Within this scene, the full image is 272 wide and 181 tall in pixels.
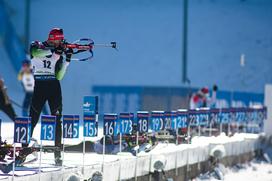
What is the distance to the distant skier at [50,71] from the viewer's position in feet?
39.5

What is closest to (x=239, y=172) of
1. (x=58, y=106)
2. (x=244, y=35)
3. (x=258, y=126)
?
(x=258, y=126)

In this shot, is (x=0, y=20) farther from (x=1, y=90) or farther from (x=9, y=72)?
(x=1, y=90)

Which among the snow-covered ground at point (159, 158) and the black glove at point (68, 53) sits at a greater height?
the black glove at point (68, 53)

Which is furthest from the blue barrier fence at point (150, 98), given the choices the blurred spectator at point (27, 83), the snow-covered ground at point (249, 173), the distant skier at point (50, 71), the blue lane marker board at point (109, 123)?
the distant skier at point (50, 71)

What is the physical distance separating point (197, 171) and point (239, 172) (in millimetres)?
2319

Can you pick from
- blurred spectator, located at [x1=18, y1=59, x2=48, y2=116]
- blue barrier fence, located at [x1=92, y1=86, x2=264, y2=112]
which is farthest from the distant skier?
blue barrier fence, located at [x1=92, y1=86, x2=264, y2=112]

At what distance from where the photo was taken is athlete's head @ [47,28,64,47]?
12.0 meters

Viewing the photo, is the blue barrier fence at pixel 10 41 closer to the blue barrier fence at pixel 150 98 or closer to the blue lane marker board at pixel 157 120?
the blue barrier fence at pixel 150 98

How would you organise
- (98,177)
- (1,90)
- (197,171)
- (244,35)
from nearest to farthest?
(98,177) < (197,171) < (1,90) < (244,35)

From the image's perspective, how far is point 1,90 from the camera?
1895cm

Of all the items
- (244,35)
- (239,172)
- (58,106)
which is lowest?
(239,172)

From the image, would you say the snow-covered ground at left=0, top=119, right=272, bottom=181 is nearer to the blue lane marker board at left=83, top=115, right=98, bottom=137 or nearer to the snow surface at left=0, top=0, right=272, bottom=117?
the blue lane marker board at left=83, top=115, right=98, bottom=137

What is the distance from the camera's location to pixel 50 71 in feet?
40.2

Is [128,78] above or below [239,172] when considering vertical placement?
above
